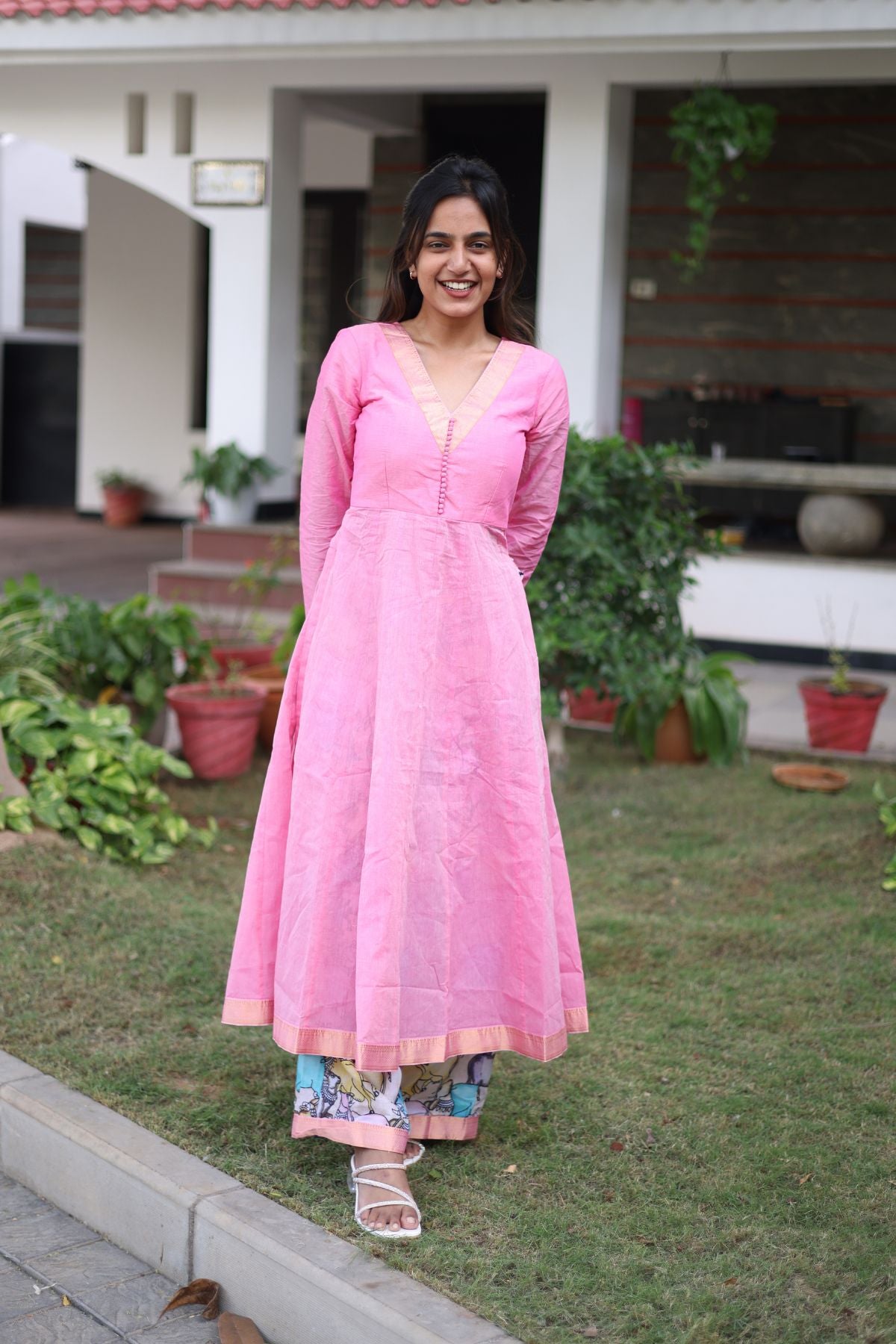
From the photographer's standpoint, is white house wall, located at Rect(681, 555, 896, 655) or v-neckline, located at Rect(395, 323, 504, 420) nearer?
v-neckline, located at Rect(395, 323, 504, 420)

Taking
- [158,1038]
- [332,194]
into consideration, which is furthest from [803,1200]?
[332,194]

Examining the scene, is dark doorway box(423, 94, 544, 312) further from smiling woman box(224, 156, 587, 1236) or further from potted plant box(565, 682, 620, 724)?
smiling woman box(224, 156, 587, 1236)

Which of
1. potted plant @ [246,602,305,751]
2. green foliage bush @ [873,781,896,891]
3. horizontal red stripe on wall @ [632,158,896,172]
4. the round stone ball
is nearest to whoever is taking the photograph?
green foliage bush @ [873,781,896,891]

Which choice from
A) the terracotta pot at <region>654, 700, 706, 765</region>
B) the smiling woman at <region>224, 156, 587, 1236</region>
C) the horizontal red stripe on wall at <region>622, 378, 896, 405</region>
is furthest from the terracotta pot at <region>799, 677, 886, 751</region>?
the horizontal red stripe on wall at <region>622, 378, 896, 405</region>

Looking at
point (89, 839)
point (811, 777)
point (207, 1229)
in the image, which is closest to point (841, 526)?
point (811, 777)

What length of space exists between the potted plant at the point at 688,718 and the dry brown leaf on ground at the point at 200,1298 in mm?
3873

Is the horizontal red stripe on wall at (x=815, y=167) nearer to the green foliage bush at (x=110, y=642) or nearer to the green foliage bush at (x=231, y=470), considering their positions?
the green foliage bush at (x=231, y=470)

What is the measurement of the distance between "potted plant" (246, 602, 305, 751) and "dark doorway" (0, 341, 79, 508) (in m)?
10.5

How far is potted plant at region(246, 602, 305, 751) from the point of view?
631cm

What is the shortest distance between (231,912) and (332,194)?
1063 cm

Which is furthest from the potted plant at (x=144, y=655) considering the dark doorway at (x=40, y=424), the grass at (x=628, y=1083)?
the dark doorway at (x=40, y=424)

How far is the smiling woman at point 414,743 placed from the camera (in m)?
2.78

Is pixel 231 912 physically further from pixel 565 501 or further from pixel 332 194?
pixel 332 194

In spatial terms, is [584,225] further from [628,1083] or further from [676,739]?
[628,1083]
